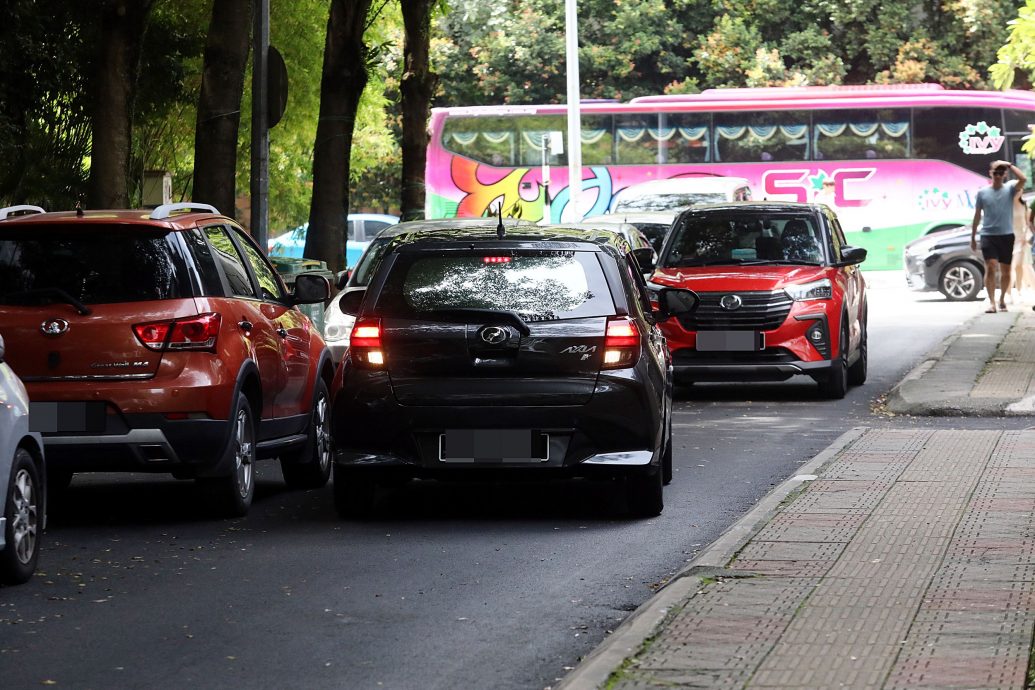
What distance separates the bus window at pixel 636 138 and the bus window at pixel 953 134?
6.00m

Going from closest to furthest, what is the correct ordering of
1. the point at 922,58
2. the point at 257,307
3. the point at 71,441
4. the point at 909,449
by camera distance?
the point at 71,441
the point at 257,307
the point at 909,449
the point at 922,58

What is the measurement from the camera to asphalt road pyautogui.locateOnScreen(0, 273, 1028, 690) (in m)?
6.47

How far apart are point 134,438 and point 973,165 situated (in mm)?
35447

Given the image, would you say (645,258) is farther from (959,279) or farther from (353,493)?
(959,279)

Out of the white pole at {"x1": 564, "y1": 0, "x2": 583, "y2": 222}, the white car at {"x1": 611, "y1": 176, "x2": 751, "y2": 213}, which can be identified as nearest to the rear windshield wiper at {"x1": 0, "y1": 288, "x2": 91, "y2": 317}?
the white pole at {"x1": 564, "y1": 0, "x2": 583, "y2": 222}

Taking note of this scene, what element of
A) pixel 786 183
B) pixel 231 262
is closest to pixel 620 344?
pixel 231 262

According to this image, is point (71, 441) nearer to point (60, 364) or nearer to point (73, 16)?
point (60, 364)

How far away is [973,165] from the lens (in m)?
42.5

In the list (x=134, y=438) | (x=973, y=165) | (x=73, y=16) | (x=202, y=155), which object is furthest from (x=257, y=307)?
(x=973, y=165)

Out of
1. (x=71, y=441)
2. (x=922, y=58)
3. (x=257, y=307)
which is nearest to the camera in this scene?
(x=71, y=441)

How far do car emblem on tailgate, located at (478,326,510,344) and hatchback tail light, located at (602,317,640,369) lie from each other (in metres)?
0.51

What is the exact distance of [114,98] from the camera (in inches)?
669

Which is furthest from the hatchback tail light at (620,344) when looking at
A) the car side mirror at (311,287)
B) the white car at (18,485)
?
the white car at (18,485)

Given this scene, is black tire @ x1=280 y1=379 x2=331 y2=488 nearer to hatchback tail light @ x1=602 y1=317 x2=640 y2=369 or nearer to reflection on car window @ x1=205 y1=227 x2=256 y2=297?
reflection on car window @ x1=205 y1=227 x2=256 y2=297
